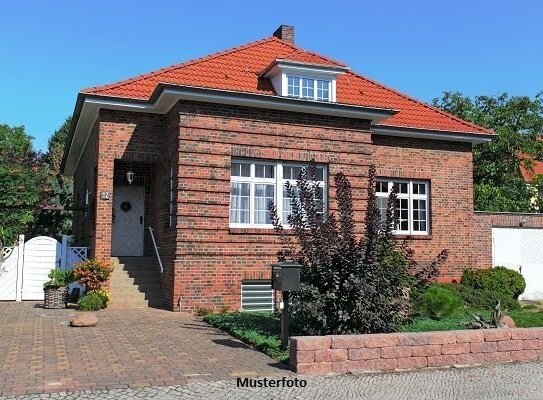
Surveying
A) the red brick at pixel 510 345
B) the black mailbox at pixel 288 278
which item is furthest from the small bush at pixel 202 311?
the red brick at pixel 510 345

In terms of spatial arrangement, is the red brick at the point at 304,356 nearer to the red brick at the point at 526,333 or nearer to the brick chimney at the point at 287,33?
the red brick at the point at 526,333

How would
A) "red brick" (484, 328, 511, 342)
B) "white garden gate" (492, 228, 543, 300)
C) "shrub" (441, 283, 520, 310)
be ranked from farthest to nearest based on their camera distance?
"white garden gate" (492, 228, 543, 300) → "shrub" (441, 283, 520, 310) → "red brick" (484, 328, 511, 342)

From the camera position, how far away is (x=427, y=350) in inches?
320

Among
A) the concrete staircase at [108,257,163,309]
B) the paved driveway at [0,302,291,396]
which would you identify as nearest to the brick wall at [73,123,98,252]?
the concrete staircase at [108,257,163,309]

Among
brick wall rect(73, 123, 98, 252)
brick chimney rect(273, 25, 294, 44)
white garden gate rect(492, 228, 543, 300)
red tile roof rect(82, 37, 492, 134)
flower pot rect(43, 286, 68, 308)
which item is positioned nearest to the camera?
flower pot rect(43, 286, 68, 308)

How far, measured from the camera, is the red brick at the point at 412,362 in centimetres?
794

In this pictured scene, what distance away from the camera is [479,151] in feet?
95.6

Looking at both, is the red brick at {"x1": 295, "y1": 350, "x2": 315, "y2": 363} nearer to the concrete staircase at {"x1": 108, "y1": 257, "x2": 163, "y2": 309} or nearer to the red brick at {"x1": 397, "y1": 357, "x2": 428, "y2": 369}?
the red brick at {"x1": 397, "y1": 357, "x2": 428, "y2": 369}

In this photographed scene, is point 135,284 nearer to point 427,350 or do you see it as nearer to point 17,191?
point 427,350

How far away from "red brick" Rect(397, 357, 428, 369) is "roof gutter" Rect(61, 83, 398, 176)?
815cm

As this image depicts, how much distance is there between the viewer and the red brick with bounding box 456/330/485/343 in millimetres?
8371

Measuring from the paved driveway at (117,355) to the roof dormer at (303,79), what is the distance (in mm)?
7402

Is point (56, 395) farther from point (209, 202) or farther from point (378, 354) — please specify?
point (209, 202)

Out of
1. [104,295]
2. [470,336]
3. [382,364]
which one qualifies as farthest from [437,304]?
[104,295]
